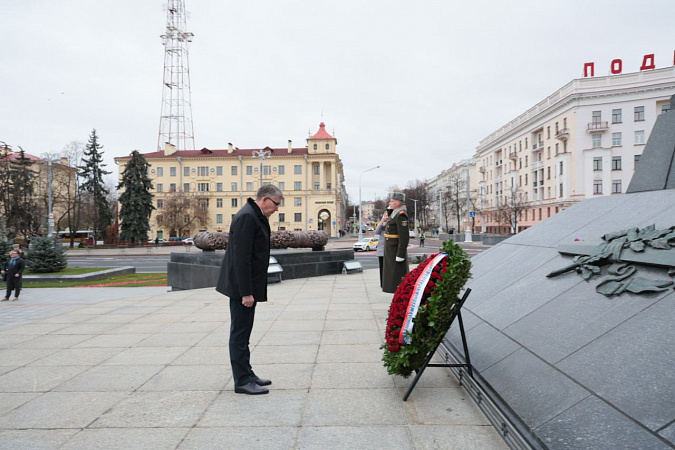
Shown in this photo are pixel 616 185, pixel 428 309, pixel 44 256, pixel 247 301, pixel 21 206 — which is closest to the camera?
pixel 428 309

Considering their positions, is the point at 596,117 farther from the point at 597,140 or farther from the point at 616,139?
the point at 616,139

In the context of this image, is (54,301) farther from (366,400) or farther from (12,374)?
(366,400)

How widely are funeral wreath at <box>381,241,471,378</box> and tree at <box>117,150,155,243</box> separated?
164 ft

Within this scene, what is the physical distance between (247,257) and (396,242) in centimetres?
378

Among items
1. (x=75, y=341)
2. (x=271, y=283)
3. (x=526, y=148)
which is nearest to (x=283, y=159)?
(x=526, y=148)

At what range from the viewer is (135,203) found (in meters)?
47.4

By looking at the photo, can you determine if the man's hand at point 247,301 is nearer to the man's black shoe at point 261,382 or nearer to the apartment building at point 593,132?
the man's black shoe at point 261,382

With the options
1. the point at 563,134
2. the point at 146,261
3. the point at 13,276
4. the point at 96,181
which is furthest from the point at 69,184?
the point at 563,134

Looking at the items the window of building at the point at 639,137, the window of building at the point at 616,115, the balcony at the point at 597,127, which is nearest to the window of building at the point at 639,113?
the window of building at the point at 639,137

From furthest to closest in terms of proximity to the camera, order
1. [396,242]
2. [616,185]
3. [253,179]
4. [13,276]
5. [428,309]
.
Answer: [253,179] < [616,185] < [13,276] < [396,242] < [428,309]

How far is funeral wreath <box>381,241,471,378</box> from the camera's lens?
308 cm

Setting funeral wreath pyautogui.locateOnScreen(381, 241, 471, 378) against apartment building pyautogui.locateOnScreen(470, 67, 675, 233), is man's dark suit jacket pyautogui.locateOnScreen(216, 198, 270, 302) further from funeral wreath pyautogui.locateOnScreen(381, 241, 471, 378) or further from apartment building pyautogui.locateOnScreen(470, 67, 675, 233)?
apartment building pyautogui.locateOnScreen(470, 67, 675, 233)

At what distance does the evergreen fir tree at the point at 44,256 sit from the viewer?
1702 cm

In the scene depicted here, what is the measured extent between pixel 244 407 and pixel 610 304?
120 inches
